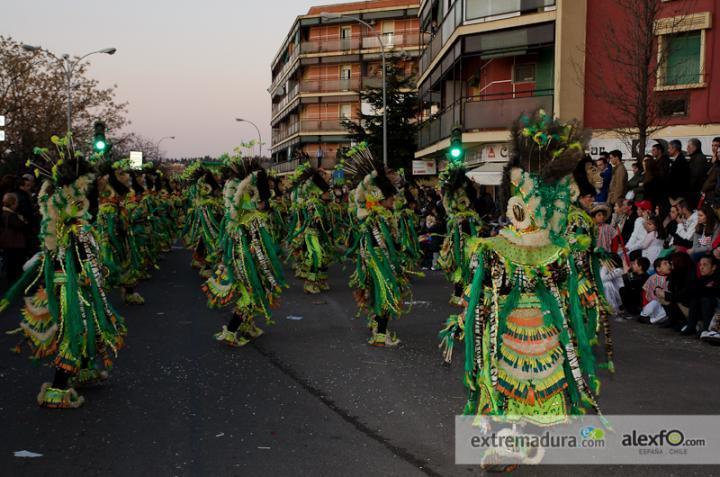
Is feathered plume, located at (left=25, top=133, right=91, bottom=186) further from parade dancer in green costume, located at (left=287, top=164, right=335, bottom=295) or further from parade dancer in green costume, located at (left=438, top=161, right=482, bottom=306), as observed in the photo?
parade dancer in green costume, located at (left=287, top=164, right=335, bottom=295)

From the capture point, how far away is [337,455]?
483 cm

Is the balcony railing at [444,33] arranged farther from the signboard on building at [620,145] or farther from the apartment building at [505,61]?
the signboard on building at [620,145]

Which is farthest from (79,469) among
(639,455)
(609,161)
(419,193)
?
(419,193)

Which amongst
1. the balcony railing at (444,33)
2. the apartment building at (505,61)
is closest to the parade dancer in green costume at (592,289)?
the apartment building at (505,61)

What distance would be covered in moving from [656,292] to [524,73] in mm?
16641

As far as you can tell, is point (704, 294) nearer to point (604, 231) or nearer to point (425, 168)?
point (604, 231)

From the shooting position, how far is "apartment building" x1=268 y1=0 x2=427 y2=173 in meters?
58.2

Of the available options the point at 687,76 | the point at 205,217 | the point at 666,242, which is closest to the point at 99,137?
the point at 205,217

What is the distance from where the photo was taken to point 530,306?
4395mm

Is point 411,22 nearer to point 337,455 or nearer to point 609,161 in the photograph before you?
point 609,161

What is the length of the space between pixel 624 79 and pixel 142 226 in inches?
575

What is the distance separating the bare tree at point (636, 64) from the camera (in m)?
15.7

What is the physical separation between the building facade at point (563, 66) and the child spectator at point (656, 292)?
8133mm

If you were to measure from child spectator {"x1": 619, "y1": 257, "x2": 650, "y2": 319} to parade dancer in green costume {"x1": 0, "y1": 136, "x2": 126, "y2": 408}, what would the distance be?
738 centimetres
